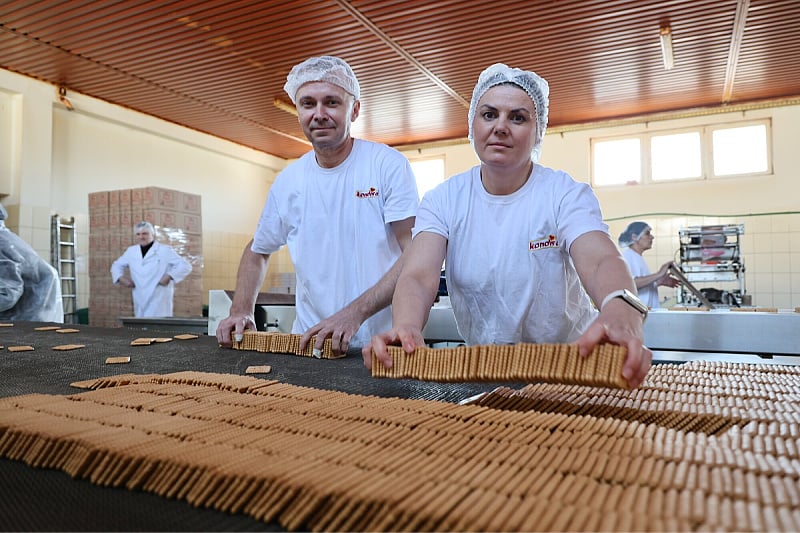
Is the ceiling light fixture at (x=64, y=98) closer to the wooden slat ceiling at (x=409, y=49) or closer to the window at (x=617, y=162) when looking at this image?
the wooden slat ceiling at (x=409, y=49)

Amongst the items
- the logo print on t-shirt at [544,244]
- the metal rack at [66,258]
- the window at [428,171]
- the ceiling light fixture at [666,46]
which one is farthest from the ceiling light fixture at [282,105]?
the logo print on t-shirt at [544,244]

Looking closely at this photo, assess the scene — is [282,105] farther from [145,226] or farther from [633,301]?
[633,301]

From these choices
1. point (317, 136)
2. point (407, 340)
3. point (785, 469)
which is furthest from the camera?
point (317, 136)

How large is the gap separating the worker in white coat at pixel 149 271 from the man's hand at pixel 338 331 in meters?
4.92

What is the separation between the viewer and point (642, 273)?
568 cm

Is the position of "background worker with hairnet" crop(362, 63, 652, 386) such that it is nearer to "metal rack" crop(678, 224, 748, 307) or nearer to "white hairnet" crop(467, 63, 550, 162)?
"white hairnet" crop(467, 63, 550, 162)

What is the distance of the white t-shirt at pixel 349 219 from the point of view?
7.33 ft

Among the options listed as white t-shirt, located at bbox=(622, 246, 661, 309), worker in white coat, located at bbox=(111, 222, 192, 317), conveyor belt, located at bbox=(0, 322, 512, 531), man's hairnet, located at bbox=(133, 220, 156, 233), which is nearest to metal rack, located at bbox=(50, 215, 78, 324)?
worker in white coat, located at bbox=(111, 222, 192, 317)

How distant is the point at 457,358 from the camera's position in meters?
1.16

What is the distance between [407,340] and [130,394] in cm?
58

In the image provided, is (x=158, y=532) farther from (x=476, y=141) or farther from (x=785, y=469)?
(x=476, y=141)

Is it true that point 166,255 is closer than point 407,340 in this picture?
No

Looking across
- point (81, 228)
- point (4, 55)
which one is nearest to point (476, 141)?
point (4, 55)

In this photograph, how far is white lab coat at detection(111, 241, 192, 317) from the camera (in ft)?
20.7
